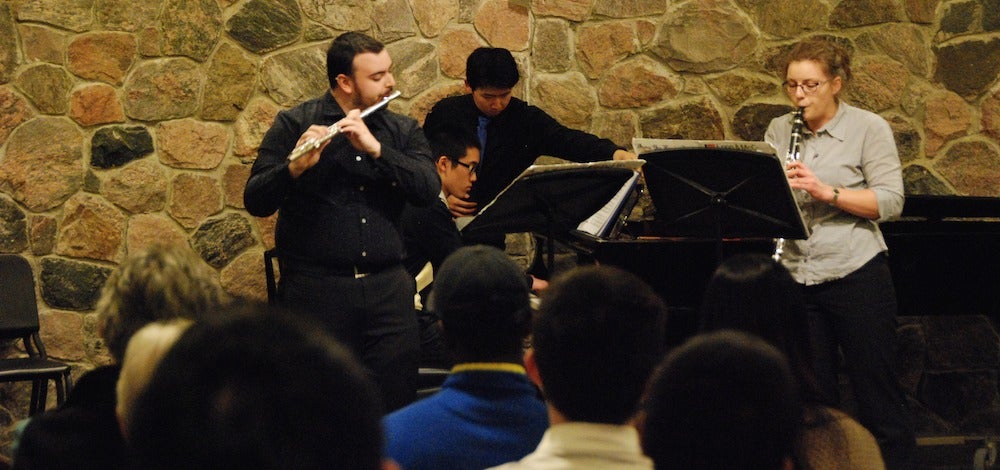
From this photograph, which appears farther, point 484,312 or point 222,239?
point 222,239

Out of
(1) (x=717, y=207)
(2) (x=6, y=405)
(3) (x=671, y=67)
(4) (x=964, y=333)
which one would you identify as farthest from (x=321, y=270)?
(4) (x=964, y=333)

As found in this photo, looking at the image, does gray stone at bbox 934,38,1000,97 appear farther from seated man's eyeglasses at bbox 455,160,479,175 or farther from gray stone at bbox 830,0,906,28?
seated man's eyeglasses at bbox 455,160,479,175

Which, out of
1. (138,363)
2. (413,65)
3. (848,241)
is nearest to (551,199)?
(848,241)

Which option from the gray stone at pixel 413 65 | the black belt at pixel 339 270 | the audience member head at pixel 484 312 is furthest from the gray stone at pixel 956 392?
the audience member head at pixel 484 312

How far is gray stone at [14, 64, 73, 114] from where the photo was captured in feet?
14.4

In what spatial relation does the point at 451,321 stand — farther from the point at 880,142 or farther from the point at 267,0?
the point at 267,0

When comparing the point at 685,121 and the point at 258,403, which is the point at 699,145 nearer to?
the point at 685,121

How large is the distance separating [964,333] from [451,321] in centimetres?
360

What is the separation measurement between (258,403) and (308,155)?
243cm

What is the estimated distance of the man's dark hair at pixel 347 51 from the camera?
3.42 metres

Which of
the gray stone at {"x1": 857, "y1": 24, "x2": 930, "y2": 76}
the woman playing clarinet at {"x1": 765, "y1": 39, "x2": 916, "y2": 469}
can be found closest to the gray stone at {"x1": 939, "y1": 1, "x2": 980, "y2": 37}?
the gray stone at {"x1": 857, "y1": 24, "x2": 930, "y2": 76}

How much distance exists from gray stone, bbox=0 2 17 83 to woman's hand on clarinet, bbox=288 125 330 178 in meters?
1.78

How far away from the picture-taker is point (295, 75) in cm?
462

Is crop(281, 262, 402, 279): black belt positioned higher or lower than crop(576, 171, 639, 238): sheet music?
lower
